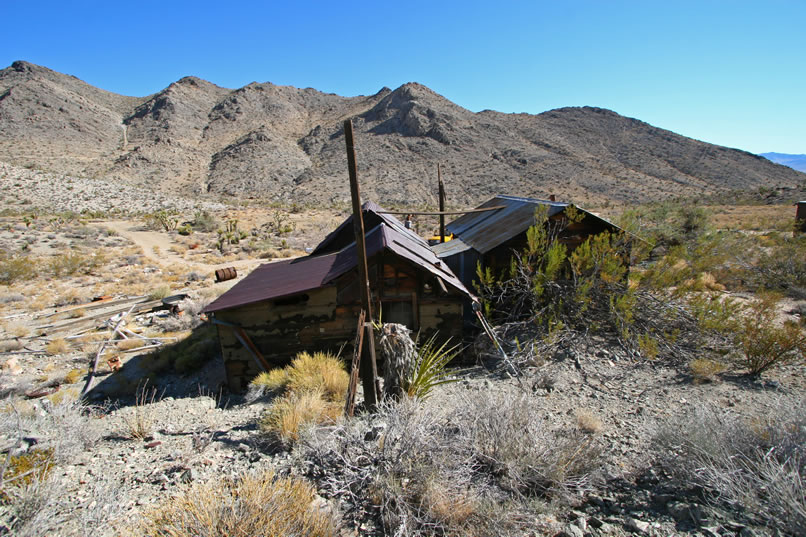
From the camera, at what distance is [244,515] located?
2.92 metres

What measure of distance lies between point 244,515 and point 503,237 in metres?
10.2

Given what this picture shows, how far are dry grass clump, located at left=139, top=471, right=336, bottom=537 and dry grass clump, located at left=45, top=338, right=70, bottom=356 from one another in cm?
1090

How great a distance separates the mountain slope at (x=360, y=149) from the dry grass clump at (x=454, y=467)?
166 ft

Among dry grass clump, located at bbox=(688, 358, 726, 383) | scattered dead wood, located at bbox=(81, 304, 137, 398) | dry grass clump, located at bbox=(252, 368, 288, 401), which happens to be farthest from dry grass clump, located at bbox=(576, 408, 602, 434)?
scattered dead wood, located at bbox=(81, 304, 137, 398)

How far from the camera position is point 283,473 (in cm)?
402

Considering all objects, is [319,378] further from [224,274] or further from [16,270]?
[16,270]

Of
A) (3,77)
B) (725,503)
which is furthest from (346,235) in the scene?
(3,77)

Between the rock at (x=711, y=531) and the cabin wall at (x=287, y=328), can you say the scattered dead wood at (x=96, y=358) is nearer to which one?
the cabin wall at (x=287, y=328)

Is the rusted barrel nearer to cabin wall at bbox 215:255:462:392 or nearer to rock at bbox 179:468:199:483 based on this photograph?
cabin wall at bbox 215:255:462:392

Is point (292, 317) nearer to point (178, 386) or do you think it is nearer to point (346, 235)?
point (178, 386)

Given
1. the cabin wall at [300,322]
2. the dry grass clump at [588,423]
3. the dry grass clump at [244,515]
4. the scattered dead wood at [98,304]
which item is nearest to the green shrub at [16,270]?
the scattered dead wood at [98,304]

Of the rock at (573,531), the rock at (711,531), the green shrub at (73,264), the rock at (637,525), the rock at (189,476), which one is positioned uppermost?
the green shrub at (73,264)

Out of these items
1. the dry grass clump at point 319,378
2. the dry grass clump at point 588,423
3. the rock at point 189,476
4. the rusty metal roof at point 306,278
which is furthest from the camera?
the rusty metal roof at point 306,278

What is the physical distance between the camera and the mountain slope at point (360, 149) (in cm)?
5631
